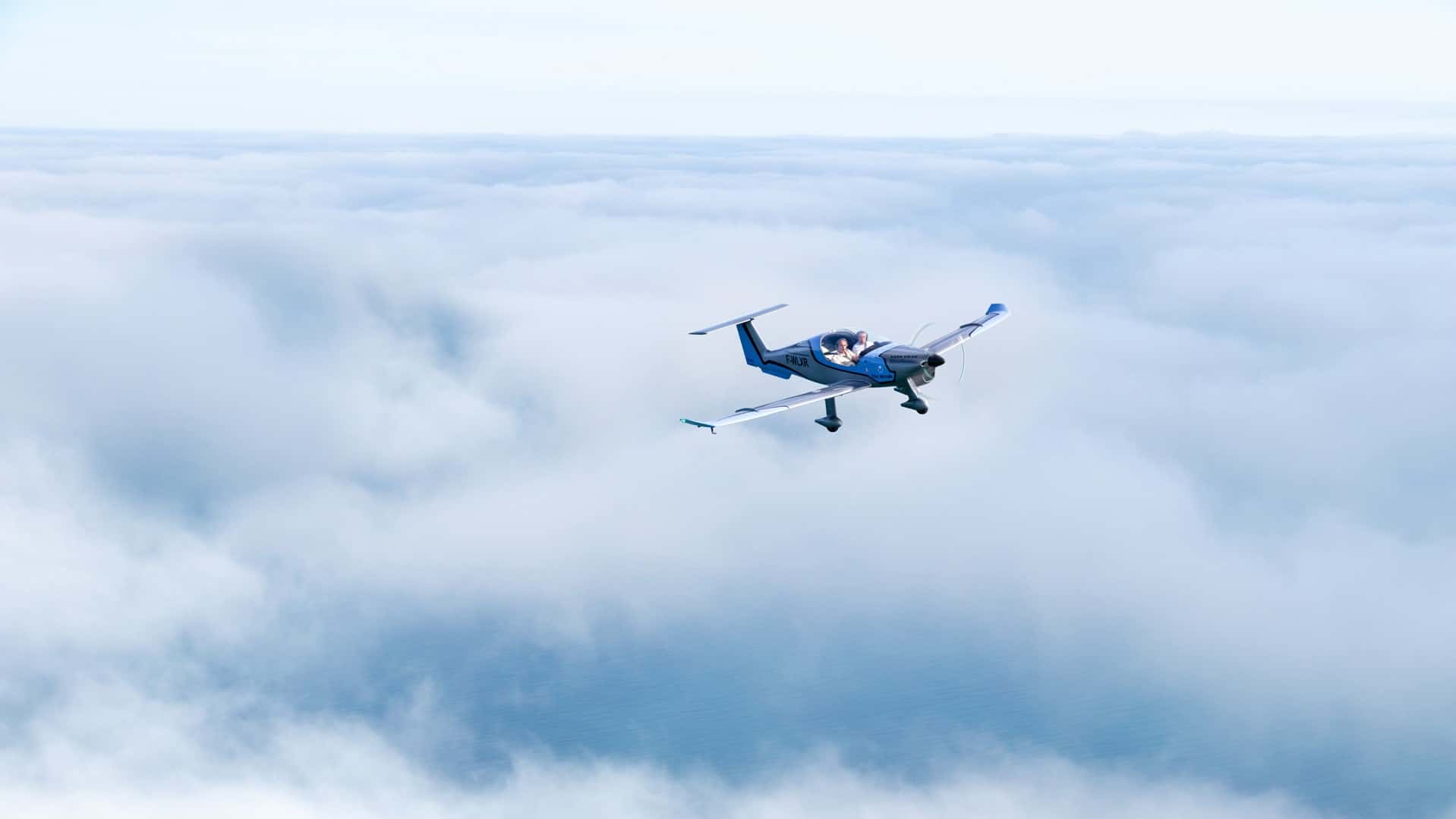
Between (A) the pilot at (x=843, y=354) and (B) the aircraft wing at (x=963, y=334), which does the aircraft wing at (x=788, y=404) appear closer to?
(A) the pilot at (x=843, y=354)

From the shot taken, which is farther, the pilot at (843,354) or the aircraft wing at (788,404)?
the pilot at (843,354)

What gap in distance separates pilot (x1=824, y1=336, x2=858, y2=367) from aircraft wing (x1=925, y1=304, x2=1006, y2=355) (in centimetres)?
584

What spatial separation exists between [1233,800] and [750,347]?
136 metres

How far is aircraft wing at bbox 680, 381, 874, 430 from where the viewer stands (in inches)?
2468

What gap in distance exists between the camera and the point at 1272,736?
7490 inches

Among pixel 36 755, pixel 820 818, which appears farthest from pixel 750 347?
pixel 36 755

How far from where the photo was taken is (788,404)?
67.5m

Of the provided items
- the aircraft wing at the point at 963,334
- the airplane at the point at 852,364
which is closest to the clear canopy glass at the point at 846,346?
the airplane at the point at 852,364

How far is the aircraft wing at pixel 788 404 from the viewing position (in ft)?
206

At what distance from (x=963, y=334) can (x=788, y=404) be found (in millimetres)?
22239

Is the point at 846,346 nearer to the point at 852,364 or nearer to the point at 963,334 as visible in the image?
the point at 852,364

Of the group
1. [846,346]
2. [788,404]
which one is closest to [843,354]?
[846,346]

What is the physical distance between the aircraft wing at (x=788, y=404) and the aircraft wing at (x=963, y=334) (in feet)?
21.1

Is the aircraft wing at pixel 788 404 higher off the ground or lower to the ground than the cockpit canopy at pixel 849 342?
lower
